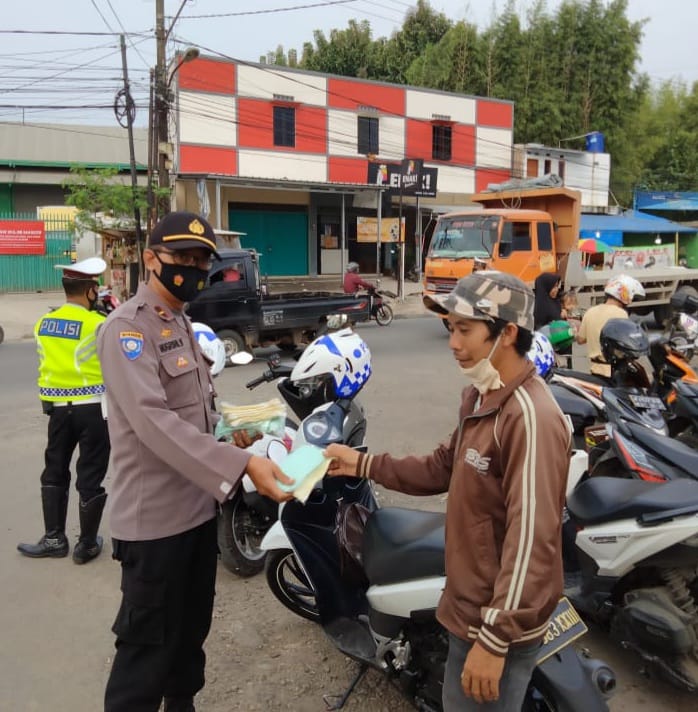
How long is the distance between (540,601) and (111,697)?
55.5 inches

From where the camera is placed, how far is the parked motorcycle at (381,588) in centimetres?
197

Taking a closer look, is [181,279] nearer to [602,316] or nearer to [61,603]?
[61,603]

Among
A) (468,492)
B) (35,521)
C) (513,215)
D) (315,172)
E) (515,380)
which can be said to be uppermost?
(315,172)

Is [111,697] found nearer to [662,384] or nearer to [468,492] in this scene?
[468,492]

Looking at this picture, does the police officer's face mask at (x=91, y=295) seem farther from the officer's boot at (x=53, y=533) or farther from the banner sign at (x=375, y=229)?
the banner sign at (x=375, y=229)

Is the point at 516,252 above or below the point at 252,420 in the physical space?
above

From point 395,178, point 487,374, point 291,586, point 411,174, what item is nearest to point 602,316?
point 291,586

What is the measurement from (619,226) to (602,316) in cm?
2580

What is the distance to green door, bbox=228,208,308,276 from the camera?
907 inches

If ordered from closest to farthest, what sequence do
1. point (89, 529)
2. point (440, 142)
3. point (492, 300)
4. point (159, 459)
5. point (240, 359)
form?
point (492, 300) < point (159, 459) < point (240, 359) < point (89, 529) < point (440, 142)

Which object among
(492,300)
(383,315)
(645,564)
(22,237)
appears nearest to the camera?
(492,300)

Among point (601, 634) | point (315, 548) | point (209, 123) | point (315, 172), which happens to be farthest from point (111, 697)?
point (315, 172)

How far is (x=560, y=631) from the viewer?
1974 mm

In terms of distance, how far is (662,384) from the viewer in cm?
523
